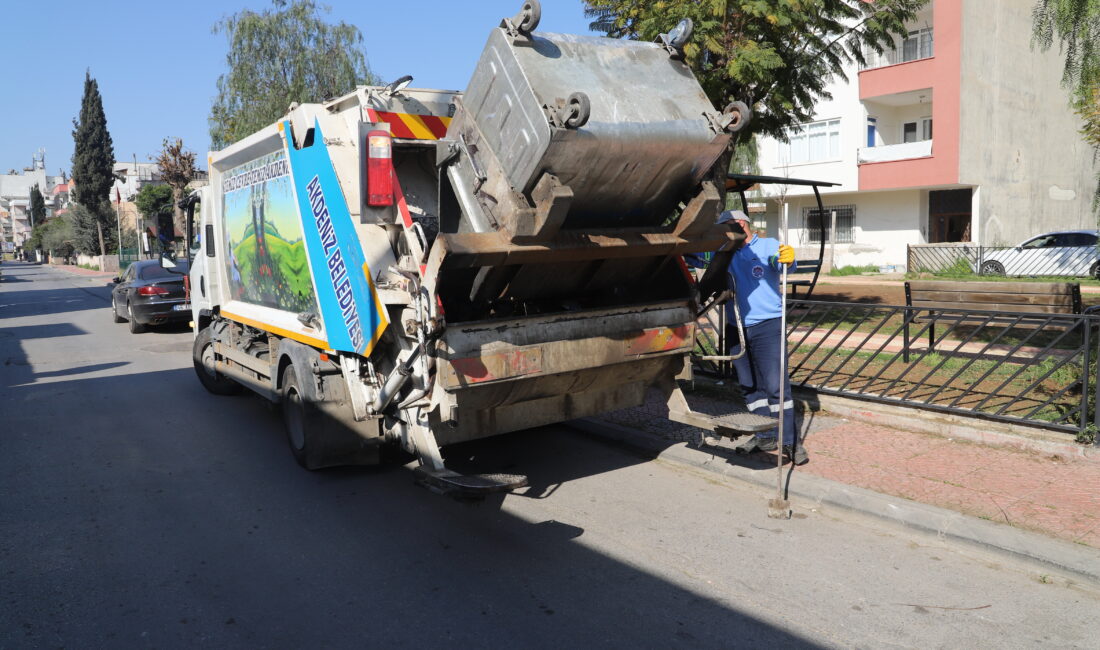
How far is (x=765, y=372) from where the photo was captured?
18.9 feet

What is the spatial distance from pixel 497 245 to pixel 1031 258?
2174cm

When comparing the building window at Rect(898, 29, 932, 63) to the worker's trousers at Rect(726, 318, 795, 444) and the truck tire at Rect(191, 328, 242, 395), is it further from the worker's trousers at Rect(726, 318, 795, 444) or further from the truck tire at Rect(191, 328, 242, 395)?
the truck tire at Rect(191, 328, 242, 395)

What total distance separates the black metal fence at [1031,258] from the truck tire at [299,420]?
63.3 ft

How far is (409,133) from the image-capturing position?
5215 millimetres

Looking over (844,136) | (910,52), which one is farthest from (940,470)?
(910,52)

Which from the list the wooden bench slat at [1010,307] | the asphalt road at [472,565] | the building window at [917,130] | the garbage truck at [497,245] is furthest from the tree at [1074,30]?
the building window at [917,130]

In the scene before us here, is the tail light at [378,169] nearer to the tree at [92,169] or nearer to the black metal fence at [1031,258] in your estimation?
the black metal fence at [1031,258]

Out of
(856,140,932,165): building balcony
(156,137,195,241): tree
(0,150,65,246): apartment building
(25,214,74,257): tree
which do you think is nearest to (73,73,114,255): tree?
(25,214,74,257): tree

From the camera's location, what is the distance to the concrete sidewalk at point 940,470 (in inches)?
179

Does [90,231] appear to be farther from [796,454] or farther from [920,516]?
[920,516]

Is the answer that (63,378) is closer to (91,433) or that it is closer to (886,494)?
(91,433)

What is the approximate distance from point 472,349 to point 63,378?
8869mm

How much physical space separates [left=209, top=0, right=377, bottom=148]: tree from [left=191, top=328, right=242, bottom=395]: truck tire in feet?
48.8

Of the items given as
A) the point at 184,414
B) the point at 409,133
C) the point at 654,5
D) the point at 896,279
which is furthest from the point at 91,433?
the point at 896,279
